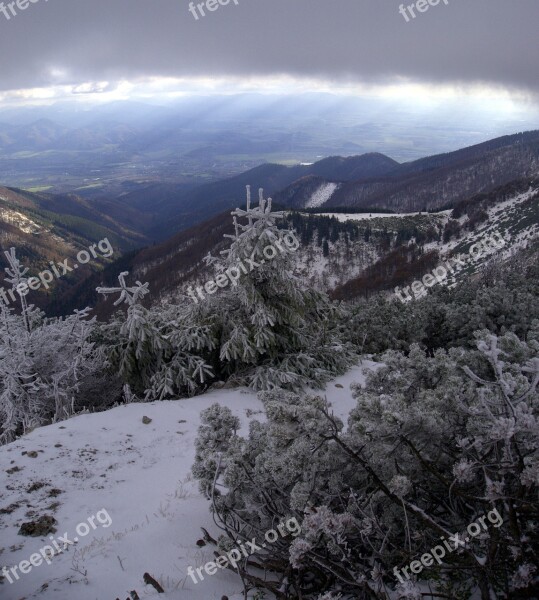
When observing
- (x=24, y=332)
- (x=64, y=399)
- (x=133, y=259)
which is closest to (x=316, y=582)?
(x=64, y=399)

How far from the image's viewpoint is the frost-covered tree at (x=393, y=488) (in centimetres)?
241

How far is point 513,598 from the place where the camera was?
2.30 meters

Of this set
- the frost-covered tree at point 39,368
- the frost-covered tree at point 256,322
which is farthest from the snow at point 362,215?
the frost-covered tree at point 39,368

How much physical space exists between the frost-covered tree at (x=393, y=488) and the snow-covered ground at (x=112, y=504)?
0.62m

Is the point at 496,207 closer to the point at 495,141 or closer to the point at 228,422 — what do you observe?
the point at 228,422

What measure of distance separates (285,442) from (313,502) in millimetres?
515

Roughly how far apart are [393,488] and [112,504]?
3367mm
